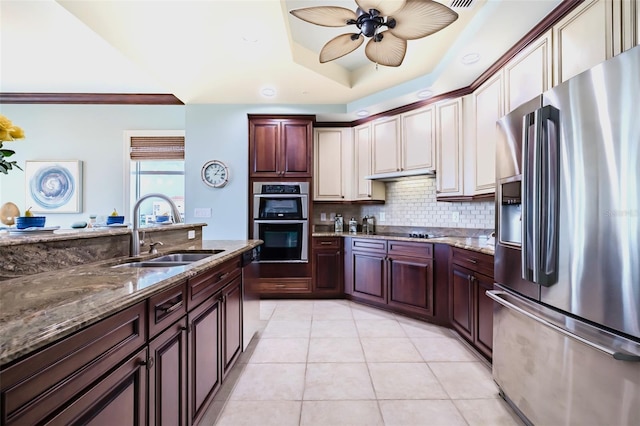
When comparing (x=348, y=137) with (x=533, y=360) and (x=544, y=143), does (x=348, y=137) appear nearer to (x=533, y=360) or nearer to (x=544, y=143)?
(x=544, y=143)

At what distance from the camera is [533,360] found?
136 cm

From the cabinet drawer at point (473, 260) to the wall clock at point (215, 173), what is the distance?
2.91 meters

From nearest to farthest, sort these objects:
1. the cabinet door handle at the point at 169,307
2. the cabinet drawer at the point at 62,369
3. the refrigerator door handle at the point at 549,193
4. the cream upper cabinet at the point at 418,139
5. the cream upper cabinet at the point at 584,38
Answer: the cabinet drawer at the point at 62,369 < the cabinet door handle at the point at 169,307 < the refrigerator door handle at the point at 549,193 < the cream upper cabinet at the point at 584,38 < the cream upper cabinet at the point at 418,139

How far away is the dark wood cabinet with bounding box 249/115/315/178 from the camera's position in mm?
3719

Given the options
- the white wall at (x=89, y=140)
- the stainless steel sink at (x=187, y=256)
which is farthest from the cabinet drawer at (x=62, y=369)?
the white wall at (x=89, y=140)

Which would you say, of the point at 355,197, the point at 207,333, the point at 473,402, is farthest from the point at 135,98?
the point at 473,402

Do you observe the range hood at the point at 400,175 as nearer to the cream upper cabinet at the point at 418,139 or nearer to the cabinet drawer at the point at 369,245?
the cream upper cabinet at the point at 418,139

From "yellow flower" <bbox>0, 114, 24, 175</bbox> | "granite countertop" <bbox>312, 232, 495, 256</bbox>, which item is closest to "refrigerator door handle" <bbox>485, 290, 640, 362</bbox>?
"granite countertop" <bbox>312, 232, 495, 256</bbox>

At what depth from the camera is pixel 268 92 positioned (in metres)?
3.42

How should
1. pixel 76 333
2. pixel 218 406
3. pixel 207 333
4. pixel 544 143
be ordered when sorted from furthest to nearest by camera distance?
pixel 218 406 < pixel 207 333 < pixel 544 143 < pixel 76 333

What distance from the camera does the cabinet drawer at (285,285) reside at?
3.66 m

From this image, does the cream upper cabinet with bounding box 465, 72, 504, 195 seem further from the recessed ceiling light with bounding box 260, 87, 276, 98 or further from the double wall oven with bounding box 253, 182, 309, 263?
the recessed ceiling light with bounding box 260, 87, 276, 98

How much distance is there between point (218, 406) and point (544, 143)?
87.5 inches

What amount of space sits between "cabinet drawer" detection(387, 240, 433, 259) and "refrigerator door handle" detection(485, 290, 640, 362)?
1150mm
